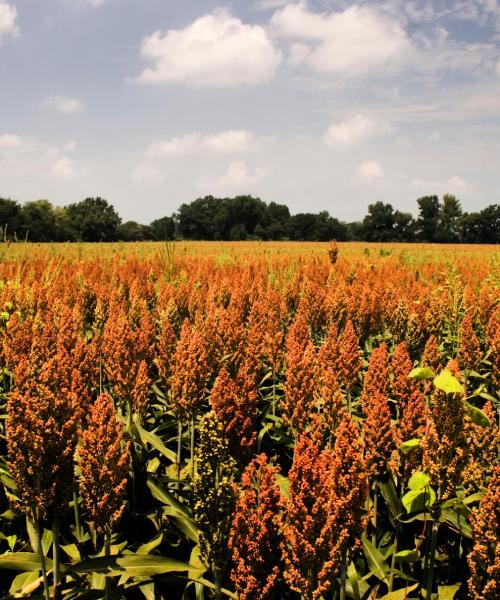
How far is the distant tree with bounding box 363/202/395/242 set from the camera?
99.5m

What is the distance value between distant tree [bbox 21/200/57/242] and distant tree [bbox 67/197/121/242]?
4548 millimetres

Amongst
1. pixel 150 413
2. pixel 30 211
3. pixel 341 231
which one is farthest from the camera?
pixel 341 231

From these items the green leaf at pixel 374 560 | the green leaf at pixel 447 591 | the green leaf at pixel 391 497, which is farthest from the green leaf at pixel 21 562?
the green leaf at pixel 447 591

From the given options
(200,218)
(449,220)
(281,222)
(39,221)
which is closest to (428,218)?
(449,220)

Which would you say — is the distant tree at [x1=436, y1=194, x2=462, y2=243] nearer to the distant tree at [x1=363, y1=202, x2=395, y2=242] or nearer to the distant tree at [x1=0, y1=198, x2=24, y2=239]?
the distant tree at [x1=363, y1=202, x2=395, y2=242]

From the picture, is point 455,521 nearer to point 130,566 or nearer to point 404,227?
point 130,566

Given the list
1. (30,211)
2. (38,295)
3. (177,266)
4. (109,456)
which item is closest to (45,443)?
(109,456)

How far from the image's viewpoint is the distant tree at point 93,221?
266ft

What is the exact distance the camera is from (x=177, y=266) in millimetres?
11430

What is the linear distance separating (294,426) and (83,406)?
1.38 m

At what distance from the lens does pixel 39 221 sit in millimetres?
66750

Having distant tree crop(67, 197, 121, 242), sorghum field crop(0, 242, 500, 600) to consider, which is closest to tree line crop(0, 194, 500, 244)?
distant tree crop(67, 197, 121, 242)

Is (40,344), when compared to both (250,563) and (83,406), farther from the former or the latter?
(250,563)

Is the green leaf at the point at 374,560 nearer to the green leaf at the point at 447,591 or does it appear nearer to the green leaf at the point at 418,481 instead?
the green leaf at the point at 447,591
